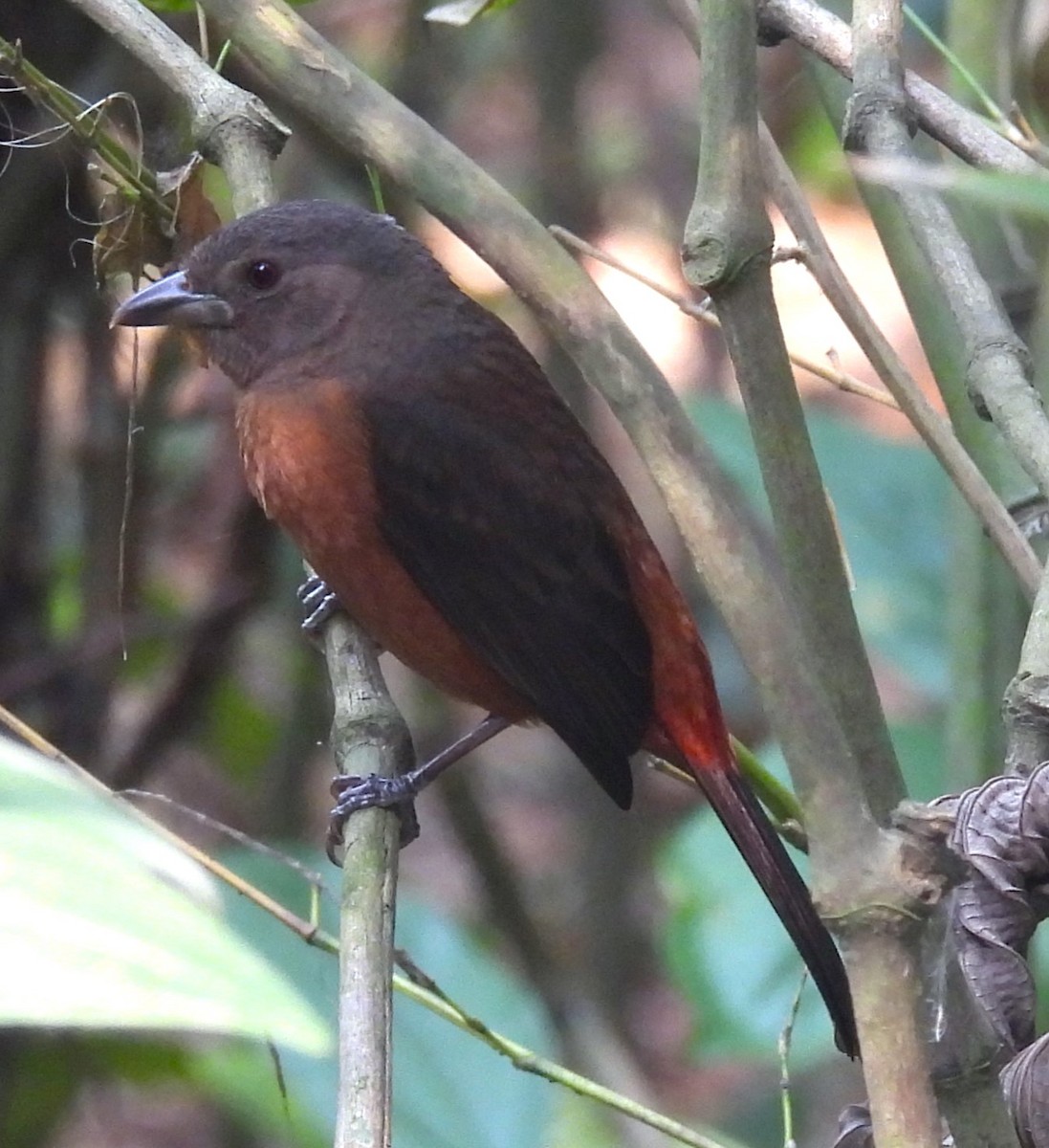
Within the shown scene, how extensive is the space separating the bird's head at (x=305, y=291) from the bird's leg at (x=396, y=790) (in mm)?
695

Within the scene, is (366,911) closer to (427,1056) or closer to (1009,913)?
(1009,913)

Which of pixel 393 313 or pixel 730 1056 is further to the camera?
pixel 730 1056

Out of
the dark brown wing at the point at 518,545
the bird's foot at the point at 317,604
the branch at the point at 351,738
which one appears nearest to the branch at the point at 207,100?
the branch at the point at 351,738

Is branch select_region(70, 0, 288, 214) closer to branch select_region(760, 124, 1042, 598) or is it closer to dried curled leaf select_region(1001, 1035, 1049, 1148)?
branch select_region(760, 124, 1042, 598)

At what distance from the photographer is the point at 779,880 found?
247cm

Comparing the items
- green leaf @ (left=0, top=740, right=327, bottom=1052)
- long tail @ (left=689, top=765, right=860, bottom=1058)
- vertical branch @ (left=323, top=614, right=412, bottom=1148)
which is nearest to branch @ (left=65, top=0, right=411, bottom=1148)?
vertical branch @ (left=323, top=614, right=412, bottom=1148)

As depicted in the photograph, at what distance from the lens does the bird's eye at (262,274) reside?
2762 millimetres

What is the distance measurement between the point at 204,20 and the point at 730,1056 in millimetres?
1989

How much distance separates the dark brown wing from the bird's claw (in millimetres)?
338

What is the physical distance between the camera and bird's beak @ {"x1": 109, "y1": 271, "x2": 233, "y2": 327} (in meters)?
2.69

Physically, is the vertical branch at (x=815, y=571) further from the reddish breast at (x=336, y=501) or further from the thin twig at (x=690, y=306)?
the reddish breast at (x=336, y=501)

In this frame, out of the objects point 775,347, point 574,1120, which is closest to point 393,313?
point 775,347

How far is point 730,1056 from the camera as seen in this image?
10.4 ft

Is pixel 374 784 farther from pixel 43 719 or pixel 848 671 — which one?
pixel 43 719
